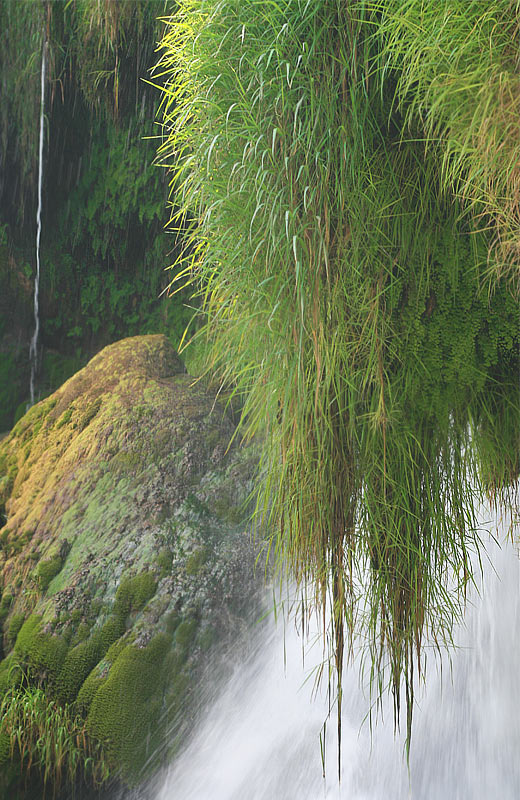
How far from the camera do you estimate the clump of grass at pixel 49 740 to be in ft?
4.99

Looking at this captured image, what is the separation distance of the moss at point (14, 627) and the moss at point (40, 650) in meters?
0.02

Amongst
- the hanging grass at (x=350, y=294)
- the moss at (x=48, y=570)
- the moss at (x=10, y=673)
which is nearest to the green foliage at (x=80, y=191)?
the moss at (x=48, y=570)

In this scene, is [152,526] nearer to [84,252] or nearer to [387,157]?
[84,252]

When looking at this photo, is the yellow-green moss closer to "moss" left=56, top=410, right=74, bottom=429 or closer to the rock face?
the rock face

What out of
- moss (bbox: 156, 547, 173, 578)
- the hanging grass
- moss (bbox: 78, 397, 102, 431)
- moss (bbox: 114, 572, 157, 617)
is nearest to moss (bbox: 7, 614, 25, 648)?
moss (bbox: 114, 572, 157, 617)

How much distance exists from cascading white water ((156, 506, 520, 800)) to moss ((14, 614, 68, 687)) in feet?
1.35

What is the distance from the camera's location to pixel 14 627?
1676 mm

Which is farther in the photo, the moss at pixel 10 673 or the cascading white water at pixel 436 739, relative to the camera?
the moss at pixel 10 673

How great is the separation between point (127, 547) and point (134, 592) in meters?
0.12

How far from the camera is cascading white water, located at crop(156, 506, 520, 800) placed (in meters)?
1.32

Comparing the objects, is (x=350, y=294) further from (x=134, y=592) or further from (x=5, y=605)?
(x=5, y=605)

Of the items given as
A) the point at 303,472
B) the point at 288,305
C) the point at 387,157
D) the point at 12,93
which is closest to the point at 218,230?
the point at 288,305

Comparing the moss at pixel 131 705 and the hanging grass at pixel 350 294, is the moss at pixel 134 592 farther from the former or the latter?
the hanging grass at pixel 350 294

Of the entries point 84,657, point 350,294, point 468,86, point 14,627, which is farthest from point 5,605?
point 468,86
